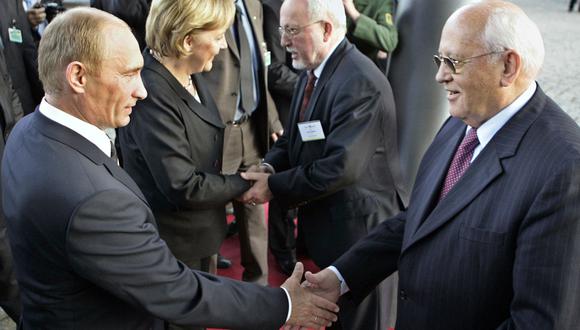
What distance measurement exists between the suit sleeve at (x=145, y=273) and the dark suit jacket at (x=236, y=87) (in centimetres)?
165

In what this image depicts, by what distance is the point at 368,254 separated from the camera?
217cm

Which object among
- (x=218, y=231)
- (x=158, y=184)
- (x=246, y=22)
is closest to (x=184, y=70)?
(x=158, y=184)

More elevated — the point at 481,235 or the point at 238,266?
the point at 481,235

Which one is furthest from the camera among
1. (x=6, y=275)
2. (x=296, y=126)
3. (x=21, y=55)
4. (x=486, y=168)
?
(x=21, y=55)

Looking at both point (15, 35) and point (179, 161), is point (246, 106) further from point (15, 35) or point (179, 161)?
point (15, 35)

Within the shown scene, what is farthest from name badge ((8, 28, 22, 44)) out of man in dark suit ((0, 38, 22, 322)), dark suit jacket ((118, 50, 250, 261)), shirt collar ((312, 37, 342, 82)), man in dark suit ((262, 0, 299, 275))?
shirt collar ((312, 37, 342, 82))

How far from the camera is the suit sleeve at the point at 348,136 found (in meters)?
2.41

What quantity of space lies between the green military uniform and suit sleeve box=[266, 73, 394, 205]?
1.46 metres

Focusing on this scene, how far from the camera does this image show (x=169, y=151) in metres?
2.32

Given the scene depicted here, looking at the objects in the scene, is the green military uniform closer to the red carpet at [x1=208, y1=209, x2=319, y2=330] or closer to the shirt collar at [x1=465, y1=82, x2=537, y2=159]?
the red carpet at [x1=208, y1=209, x2=319, y2=330]

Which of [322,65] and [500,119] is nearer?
[500,119]

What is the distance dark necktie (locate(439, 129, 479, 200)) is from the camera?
1.77m

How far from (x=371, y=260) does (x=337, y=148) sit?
53 centimetres

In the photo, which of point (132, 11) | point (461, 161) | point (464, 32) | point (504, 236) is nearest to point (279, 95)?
point (132, 11)
